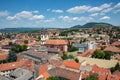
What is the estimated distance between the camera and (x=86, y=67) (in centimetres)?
4294

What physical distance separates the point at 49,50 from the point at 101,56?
22847 millimetres

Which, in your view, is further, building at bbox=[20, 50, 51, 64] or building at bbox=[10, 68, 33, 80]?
building at bbox=[20, 50, 51, 64]

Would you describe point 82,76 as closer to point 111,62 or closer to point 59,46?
point 111,62

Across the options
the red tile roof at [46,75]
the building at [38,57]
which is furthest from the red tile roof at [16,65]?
the red tile roof at [46,75]

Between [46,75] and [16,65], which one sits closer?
[46,75]

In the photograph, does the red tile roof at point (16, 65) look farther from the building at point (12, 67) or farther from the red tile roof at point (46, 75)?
the red tile roof at point (46, 75)

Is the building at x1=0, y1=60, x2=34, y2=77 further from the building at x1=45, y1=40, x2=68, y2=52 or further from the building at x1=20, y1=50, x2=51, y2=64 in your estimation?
the building at x1=45, y1=40, x2=68, y2=52

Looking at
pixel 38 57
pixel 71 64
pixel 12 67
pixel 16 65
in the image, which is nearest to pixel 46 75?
pixel 71 64

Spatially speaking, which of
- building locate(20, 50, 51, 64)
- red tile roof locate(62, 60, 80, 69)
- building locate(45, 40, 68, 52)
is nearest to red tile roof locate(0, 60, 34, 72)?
building locate(20, 50, 51, 64)

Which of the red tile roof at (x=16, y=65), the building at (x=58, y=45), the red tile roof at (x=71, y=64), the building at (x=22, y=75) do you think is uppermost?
the building at (x=58, y=45)

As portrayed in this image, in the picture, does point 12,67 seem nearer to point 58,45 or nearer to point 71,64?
point 71,64

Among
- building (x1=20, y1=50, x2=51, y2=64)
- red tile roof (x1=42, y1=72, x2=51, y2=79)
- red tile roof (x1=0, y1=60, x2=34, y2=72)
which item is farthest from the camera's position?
building (x1=20, y1=50, x2=51, y2=64)

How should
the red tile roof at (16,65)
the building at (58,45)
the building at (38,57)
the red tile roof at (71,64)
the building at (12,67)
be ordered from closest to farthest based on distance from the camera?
the red tile roof at (71,64) < the building at (12,67) < the red tile roof at (16,65) < the building at (38,57) < the building at (58,45)

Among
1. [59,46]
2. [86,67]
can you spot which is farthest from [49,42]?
[86,67]
